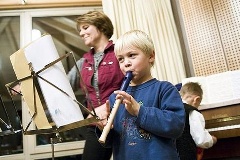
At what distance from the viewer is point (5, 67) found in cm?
246

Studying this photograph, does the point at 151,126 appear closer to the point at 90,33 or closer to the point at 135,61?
the point at 135,61

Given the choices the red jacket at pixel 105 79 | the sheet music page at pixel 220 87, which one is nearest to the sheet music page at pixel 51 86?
the red jacket at pixel 105 79

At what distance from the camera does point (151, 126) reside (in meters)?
0.84

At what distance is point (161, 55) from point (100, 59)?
3.86ft

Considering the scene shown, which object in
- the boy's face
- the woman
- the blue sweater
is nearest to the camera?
the blue sweater

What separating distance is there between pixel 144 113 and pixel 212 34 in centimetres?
163

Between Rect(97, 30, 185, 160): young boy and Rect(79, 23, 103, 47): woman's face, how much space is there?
452mm

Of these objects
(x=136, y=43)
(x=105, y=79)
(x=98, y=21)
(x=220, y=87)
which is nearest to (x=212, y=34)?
(x=220, y=87)

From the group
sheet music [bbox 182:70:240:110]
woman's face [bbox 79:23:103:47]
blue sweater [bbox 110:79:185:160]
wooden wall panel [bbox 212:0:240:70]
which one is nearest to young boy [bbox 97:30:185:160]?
blue sweater [bbox 110:79:185:160]

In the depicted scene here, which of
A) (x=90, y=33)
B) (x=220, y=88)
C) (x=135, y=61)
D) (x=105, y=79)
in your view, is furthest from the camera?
(x=220, y=88)

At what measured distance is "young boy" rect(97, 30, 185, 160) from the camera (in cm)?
84

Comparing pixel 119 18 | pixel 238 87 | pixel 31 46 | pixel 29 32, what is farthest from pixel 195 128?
pixel 29 32

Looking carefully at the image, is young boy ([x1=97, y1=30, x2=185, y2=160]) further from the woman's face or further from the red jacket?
the woman's face

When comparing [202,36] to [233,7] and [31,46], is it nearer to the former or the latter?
[233,7]
